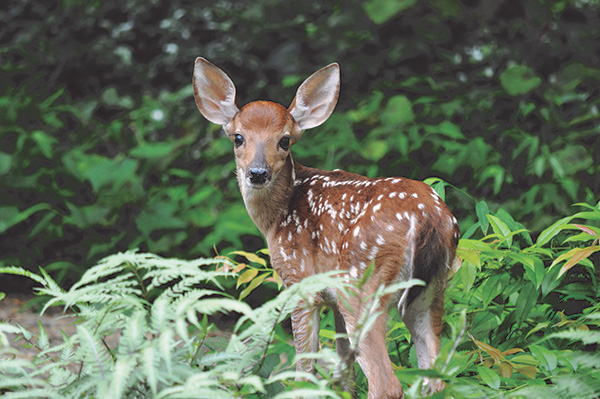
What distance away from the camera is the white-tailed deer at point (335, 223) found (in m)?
2.50

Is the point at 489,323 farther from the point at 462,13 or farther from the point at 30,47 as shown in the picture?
the point at 30,47

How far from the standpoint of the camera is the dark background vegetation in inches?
201

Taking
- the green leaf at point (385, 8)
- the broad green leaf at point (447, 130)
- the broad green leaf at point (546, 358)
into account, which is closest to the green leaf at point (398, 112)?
the broad green leaf at point (447, 130)

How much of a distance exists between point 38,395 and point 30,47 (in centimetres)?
509

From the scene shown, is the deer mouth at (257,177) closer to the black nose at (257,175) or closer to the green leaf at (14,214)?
the black nose at (257,175)

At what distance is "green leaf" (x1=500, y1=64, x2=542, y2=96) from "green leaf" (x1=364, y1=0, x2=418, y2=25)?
0.97m

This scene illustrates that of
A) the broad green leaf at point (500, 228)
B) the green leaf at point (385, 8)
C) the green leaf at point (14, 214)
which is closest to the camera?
the broad green leaf at point (500, 228)

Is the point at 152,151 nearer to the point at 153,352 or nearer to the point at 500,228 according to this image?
the point at 500,228

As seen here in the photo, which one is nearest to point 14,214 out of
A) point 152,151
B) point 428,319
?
point 152,151

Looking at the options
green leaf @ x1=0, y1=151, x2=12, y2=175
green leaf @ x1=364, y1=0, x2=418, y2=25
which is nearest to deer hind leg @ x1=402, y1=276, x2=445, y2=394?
green leaf @ x1=364, y1=0, x2=418, y2=25

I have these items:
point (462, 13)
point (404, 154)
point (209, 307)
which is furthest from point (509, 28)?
point (209, 307)

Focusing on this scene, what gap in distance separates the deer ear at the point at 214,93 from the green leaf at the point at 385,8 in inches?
107

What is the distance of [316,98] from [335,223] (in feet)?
2.28

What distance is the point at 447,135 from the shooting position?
5.20m
